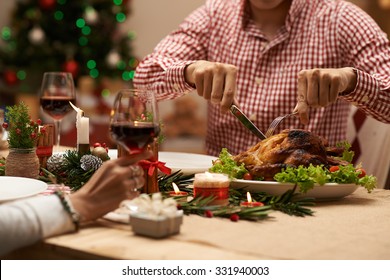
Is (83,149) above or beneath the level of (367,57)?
beneath

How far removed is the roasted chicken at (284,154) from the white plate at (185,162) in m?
0.17

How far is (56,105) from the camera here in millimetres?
1994

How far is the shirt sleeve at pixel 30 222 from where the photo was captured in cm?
112

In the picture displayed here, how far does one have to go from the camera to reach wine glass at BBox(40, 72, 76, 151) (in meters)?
2.00

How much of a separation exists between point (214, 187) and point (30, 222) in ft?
1.43

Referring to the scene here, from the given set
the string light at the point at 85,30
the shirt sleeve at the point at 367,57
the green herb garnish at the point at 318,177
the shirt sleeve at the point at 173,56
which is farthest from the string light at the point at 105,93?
the green herb garnish at the point at 318,177

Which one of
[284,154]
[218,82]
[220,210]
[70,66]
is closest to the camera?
[220,210]

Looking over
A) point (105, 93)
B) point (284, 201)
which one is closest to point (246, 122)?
point (284, 201)

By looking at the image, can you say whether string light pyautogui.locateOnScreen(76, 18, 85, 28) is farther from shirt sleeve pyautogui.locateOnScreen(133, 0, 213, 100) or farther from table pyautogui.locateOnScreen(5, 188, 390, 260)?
table pyautogui.locateOnScreen(5, 188, 390, 260)

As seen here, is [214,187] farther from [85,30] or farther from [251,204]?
[85,30]

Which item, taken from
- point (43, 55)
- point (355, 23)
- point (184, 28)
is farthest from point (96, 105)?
point (355, 23)

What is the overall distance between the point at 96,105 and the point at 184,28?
297 centimetres

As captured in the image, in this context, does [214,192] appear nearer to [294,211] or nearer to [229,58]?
[294,211]
